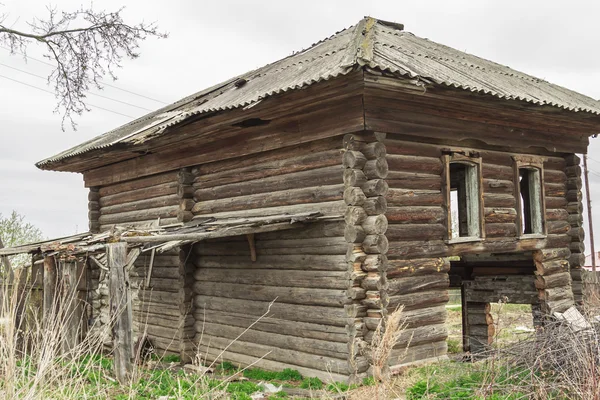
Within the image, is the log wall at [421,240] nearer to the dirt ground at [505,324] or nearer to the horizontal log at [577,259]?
the horizontal log at [577,259]

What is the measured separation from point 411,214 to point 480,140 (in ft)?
6.65

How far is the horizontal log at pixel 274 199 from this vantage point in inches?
365

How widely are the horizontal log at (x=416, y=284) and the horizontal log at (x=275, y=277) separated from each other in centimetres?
69

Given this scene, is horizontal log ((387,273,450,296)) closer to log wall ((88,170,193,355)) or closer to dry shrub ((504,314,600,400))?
dry shrub ((504,314,600,400))

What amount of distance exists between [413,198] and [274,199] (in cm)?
228

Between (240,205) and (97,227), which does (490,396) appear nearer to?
(240,205)

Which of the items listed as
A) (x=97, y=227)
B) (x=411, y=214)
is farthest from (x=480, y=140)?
(x=97, y=227)

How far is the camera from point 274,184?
10258 millimetres

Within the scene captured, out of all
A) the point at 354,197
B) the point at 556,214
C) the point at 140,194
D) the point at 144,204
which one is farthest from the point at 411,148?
the point at 140,194

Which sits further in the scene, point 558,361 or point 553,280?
point 553,280

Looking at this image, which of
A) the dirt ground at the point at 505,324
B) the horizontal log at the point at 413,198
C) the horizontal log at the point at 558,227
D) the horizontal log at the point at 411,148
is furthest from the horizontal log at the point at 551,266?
the horizontal log at the point at 411,148

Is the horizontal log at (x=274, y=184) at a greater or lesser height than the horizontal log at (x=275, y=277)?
greater

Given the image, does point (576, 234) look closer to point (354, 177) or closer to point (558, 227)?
point (558, 227)

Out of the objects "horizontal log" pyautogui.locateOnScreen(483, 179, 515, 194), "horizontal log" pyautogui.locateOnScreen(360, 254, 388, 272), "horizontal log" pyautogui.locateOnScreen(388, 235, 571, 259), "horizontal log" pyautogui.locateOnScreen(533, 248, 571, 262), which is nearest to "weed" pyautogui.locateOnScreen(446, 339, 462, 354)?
"horizontal log" pyautogui.locateOnScreen(533, 248, 571, 262)
